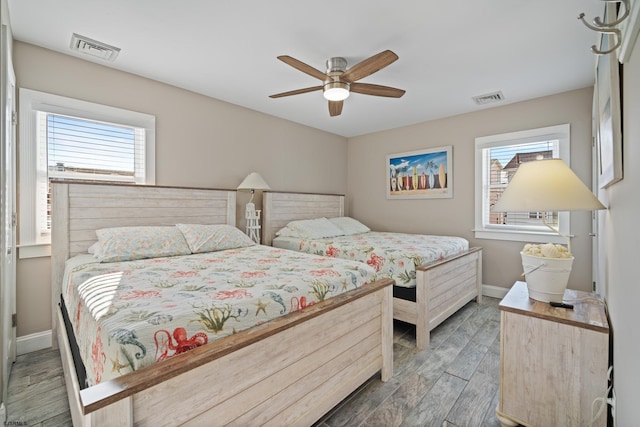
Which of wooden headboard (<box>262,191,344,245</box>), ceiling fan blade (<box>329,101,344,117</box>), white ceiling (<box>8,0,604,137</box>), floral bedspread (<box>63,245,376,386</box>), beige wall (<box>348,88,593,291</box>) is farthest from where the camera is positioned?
wooden headboard (<box>262,191,344,245</box>)

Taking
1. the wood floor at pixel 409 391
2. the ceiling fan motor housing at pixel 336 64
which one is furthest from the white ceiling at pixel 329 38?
the wood floor at pixel 409 391

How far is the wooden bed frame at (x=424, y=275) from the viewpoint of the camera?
2.54m

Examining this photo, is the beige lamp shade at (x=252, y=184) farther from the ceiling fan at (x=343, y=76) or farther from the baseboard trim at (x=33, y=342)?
the baseboard trim at (x=33, y=342)

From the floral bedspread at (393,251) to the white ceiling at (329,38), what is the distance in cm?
171

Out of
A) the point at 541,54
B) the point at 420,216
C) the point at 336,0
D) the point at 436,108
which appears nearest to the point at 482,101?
the point at 436,108

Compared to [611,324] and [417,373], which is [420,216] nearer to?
[417,373]

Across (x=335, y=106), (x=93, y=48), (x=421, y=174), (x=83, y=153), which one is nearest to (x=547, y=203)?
(x=335, y=106)

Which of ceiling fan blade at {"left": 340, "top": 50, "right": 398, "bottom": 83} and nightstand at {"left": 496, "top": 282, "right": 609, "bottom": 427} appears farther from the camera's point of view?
ceiling fan blade at {"left": 340, "top": 50, "right": 398, "bottom": 83}

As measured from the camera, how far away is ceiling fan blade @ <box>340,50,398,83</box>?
6.61 feet

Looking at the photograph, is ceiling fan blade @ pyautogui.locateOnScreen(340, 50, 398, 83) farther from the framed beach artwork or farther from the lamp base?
the framed beach artwork

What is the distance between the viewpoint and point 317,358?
60.8 inches

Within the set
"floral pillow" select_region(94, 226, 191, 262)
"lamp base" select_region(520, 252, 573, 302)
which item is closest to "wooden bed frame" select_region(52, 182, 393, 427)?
"floral pillow" select_region(94, 226, 191, 262)

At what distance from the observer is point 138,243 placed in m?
2.37

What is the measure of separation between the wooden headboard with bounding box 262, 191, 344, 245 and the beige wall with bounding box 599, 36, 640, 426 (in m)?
3.32
